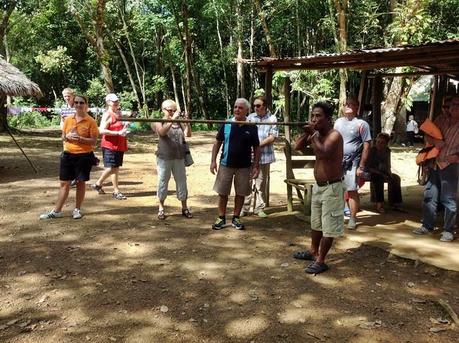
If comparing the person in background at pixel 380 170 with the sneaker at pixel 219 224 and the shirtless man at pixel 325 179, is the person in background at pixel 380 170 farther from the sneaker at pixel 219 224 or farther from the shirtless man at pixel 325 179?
the shirtless man at pixel 325 179

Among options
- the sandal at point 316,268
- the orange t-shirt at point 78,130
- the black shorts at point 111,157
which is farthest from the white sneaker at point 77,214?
the sandal at point 316,268

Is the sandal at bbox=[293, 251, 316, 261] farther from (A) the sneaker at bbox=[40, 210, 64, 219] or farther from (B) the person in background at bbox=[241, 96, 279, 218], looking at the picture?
(A) the sneaker at bbox=[40, 210, 64, 219]

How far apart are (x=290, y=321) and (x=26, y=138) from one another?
56.3ft

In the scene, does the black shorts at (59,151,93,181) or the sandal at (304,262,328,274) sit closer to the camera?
the sandal at (304,262,328,274)

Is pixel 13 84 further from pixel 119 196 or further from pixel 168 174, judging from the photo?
pixel 168 174

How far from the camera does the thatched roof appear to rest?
1045 centimetres

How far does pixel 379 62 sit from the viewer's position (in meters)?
7.26

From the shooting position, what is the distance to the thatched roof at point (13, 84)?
411 inches

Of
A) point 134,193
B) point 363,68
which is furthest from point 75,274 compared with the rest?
point 363,68

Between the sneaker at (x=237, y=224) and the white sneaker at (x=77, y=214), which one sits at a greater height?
the white sneaker at (x=77, y=214)

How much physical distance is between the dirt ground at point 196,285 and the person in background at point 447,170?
3.60 ft

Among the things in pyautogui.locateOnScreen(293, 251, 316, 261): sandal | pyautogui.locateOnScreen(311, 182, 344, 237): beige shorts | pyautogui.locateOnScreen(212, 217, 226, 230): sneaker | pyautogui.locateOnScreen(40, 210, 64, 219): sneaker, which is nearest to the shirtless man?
pyautogui.locateOnScreen(311, 182, 344, 237): beige shorts

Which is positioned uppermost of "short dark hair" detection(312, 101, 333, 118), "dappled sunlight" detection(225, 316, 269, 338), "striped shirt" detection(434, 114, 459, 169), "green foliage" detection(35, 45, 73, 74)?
→ "green foliage" detection(35, 45, 73, 74)

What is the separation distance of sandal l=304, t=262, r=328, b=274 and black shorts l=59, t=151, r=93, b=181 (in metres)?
3.27
